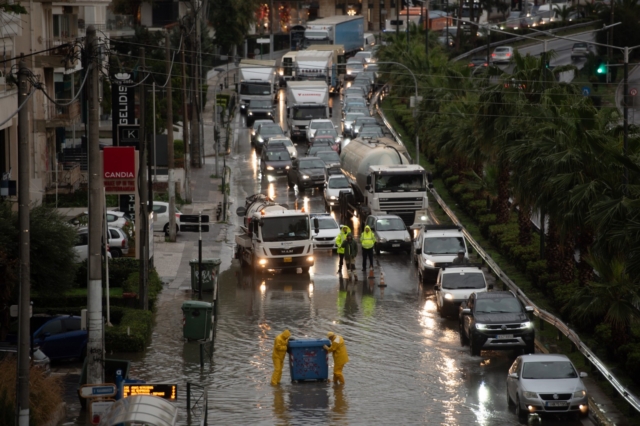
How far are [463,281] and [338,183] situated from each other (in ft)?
67.4

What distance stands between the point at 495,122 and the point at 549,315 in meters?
13.2

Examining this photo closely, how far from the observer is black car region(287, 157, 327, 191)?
56844 millimetres

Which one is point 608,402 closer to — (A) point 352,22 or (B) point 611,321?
(B) point 611,321

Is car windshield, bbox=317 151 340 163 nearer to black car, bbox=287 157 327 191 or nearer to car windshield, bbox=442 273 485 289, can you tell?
black car, bbox=287 157 327 191

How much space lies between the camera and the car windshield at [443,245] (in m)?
38.7

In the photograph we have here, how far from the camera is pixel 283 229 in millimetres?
39812

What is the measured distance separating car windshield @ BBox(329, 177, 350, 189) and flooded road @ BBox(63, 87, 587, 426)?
38.0 ft

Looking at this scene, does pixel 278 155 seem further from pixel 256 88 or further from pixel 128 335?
pixel 128 335

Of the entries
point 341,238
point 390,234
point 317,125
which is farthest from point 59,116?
point 317,125

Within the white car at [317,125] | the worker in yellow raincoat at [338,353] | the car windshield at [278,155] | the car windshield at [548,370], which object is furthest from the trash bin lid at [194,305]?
the white car at [317,125]

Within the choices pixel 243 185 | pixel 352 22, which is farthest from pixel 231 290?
pixel 352 22

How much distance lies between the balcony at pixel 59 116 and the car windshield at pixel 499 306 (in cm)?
2695

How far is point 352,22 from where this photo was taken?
121 meters

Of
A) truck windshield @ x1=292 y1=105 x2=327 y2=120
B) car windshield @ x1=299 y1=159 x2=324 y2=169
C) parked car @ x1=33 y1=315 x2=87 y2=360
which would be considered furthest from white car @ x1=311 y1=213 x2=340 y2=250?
truck windshield @ x1=292 y1=105 x2=327 y2=120
